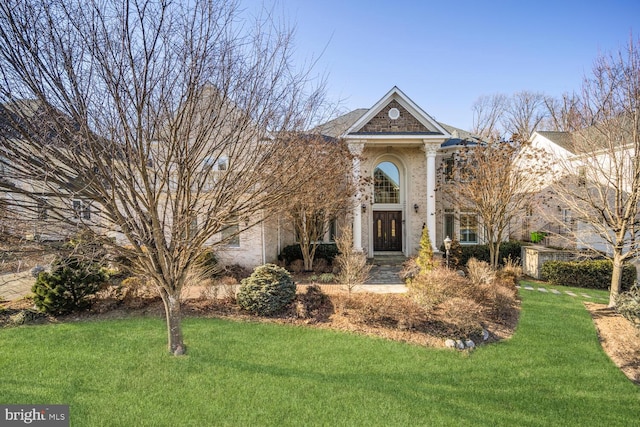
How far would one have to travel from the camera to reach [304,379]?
16.8 ft

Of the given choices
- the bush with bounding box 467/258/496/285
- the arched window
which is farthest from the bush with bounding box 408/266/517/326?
the arched window

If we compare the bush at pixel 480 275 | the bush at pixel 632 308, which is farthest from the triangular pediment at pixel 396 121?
the bush at pixel 632 308

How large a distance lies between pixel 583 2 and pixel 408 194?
1001 cm

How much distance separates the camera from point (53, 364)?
18.2 ft

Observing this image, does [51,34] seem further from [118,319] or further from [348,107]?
[118,319]

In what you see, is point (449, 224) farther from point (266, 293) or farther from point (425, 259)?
point (266, 293)

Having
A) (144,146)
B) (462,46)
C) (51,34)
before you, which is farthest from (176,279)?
(462,46)

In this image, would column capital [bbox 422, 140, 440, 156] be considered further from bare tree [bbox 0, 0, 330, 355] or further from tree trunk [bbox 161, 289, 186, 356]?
tree trunk [bbox 161, 289, 186, 356]

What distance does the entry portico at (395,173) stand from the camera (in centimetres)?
1468

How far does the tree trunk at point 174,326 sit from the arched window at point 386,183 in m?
→ 13.4

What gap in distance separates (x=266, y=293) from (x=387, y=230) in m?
10.7

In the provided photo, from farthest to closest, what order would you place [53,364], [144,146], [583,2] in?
[583,2], [53,364], [144,146]

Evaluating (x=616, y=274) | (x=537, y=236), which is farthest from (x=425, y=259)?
(x=537, y=236)

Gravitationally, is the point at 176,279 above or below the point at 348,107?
below
